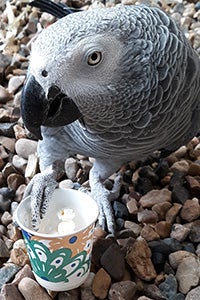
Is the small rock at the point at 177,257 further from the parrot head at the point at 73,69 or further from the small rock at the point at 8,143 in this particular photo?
the small rock at the point at 8,143

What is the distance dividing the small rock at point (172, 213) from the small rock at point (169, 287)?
19cm

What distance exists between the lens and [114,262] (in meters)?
1.23

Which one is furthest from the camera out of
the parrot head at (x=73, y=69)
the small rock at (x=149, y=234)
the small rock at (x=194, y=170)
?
the small rock at (x=194, y=170)

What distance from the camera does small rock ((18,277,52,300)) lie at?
46.2 inches

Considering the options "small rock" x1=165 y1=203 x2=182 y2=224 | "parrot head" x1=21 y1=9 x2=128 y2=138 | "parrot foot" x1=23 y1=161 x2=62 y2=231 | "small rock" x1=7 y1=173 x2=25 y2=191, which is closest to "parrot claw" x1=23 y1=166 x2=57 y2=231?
"parrot foot" x1=23 y1=161 x2=62 y2=231

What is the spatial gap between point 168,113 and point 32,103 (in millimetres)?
352

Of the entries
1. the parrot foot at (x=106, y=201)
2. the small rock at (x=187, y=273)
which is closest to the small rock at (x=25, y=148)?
the parrot foot at (x=106, y=201)

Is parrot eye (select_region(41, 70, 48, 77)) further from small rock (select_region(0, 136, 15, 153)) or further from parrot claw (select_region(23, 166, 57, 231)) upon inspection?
small rock (select_region(0, 136, 15, 153))

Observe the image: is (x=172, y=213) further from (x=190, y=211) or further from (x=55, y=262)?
(x=55, y=262)

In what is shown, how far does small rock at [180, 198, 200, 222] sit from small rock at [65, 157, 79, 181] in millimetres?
347

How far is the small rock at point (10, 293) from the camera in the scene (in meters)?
1.16

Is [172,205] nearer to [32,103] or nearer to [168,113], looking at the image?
[168,113]

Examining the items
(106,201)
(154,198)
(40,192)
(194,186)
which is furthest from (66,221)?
(194,186)

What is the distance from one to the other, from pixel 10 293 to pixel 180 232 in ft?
1.49
